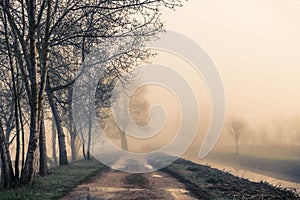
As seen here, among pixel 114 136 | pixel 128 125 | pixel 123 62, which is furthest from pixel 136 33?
pixel 114 136

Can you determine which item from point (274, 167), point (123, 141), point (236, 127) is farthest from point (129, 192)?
point (236, 127)

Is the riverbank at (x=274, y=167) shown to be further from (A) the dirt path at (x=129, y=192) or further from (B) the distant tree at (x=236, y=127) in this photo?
(B) the distant tree at (x=236, y=127)

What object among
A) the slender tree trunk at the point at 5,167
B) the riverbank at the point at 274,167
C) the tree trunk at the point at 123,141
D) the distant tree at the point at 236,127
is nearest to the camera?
the slender tree trunk at the point at 5,167

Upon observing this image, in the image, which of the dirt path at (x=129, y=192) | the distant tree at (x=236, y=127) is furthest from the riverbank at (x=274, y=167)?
the distant tree at (x=236, y=127)

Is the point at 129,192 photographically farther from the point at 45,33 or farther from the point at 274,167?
the point at 274,167

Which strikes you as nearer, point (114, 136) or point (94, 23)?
point (94, 23)

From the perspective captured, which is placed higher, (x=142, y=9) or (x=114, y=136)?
→ (x=142, y=9)

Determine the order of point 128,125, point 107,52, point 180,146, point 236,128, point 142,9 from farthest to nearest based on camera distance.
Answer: point 236,128 → point 180,146 → point 128,125 → point 107,52 → point 142,9

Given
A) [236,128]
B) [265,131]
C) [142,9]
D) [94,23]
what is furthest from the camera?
[265,131]

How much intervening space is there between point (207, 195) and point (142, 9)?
943 centimetres

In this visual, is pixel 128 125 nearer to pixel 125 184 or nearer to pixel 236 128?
pixel 236 128

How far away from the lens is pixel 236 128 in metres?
100

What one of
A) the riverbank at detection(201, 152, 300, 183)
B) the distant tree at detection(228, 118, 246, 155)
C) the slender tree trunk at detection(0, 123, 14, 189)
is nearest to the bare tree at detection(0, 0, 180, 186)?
the slender tree trunk at detection(0, 123, 14, 189)

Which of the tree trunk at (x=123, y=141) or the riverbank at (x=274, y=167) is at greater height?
the tree trunk at (x=123, y=141)
